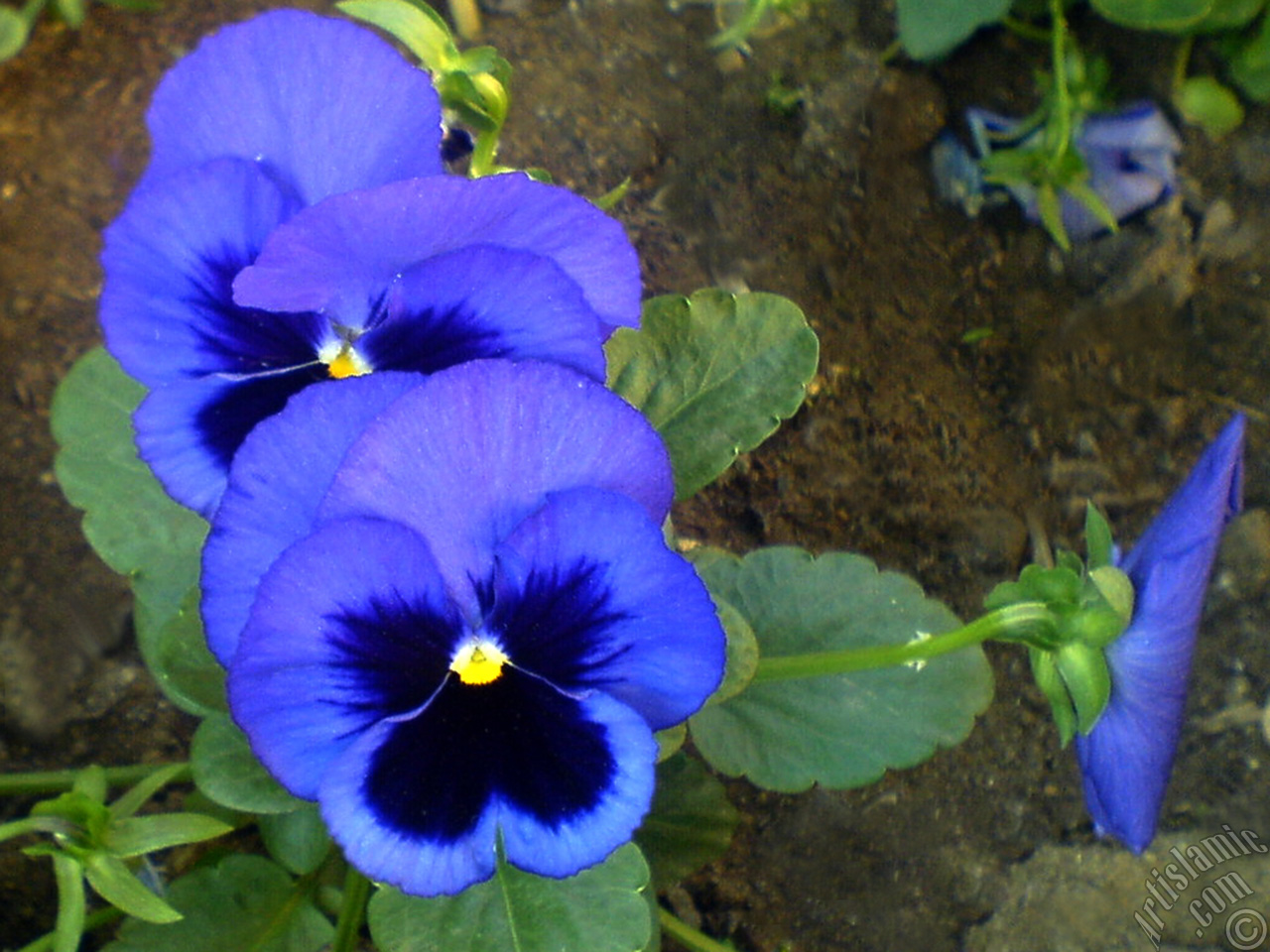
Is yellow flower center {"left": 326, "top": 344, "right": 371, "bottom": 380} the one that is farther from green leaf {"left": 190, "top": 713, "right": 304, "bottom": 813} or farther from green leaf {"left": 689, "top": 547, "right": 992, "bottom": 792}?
green leaf {"left": 689, "top": 547, "right": 992, "bottom": 792}

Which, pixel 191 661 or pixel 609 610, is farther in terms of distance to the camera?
pixel 191 661

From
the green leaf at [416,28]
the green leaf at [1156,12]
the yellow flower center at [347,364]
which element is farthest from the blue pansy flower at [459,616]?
the green leaf at [1156,12]

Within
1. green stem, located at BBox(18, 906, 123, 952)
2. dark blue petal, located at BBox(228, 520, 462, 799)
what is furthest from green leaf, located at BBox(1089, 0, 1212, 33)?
green stem, located at BBox(18, 906, 123, 952)

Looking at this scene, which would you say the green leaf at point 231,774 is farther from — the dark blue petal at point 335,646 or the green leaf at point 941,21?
the green leaf at point 941,21

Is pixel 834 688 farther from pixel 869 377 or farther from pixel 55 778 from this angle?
pixel 55 778

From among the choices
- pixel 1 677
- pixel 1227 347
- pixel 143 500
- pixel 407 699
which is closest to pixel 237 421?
pixel 407 699

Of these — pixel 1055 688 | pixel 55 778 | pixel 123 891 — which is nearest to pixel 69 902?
pixel 123 891
